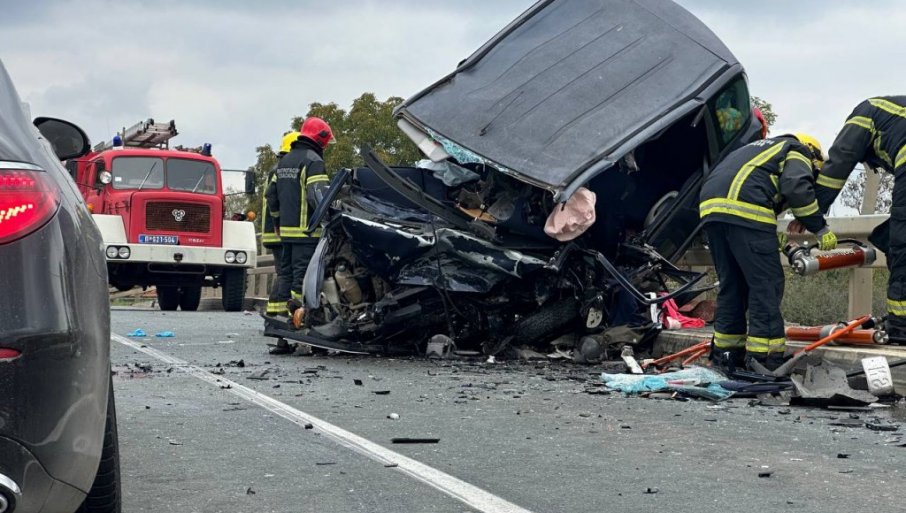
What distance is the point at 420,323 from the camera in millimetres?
9359

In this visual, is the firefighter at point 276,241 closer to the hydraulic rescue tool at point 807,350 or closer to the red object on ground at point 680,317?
the red object on ground at point 680,317

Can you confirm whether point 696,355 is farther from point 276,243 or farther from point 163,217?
point 163,217

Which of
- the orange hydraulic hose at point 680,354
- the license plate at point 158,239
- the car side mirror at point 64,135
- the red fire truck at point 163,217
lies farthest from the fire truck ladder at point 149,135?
the car side mirror at point 64,135

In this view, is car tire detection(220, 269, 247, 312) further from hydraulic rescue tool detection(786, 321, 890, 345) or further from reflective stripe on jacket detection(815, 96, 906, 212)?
reflective stripe on jacket detection(815, 96, 906, 212)

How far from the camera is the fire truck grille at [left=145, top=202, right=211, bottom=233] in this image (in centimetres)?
1800

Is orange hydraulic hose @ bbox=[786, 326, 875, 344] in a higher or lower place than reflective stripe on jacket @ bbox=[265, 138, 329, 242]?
lower

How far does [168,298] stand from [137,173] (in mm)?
3028

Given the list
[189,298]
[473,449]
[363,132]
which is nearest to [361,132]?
[363,132]

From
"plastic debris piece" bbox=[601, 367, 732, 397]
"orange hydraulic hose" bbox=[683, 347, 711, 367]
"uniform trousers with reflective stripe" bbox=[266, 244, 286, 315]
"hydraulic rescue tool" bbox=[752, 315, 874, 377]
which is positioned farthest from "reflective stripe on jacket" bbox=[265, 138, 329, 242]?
"hydraulic rescue tool" bbox=[752, 315, 874, 377]

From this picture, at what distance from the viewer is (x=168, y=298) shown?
2072 centimetres

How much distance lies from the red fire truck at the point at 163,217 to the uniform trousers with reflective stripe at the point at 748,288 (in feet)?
37.2

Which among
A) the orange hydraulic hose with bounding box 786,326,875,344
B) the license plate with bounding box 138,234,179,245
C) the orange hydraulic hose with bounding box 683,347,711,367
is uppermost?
the license plate with bounding box 138,234,179,245


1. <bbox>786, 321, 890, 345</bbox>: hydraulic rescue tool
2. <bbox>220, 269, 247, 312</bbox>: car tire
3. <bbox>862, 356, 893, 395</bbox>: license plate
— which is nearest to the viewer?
<bbox>862, 356, 893, 395</bbox>: license plate

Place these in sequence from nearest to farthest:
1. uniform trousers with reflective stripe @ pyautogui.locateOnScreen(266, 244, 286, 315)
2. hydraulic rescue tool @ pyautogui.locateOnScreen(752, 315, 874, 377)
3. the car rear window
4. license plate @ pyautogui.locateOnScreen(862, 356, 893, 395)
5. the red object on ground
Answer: license plate @ pyautogui.locateOnScreen(862, 356, 893, 395)
hydraulic rescue tool @ pyautogui.locateOnScreen(752, 315, 874, 377)
the car rear window
the red object on ground
uniform trousers with reflective stripe @ pyautogui.locateOnScreen(266, 244, 286, 315)
